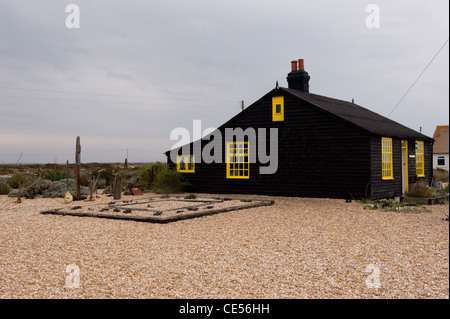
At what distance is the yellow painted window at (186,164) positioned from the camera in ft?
70.2

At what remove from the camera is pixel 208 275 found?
577cm

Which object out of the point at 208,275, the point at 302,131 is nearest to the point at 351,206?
the point at 302,131

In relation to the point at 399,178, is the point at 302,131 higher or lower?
higher

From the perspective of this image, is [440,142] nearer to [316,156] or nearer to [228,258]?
[316,156]

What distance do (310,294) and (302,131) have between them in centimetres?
1330

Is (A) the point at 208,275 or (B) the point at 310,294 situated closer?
(B) the point at 310,294

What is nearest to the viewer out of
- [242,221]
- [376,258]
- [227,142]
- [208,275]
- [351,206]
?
[208,275]

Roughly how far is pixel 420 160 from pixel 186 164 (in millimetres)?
12846

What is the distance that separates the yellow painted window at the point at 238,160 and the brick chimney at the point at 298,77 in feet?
15.7

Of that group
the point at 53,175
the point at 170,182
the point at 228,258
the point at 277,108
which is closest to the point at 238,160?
the point at 277,108
